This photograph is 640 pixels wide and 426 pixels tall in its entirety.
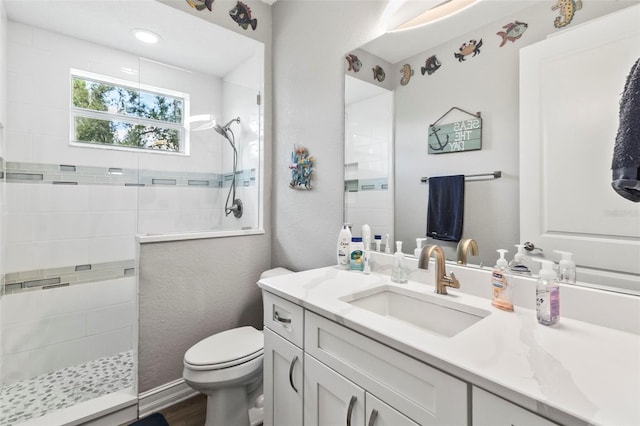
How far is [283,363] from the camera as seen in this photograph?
45.5 inches

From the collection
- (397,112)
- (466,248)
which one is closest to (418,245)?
(466,248)

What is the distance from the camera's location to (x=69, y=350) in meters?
2.16

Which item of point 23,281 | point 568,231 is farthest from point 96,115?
point 568,231

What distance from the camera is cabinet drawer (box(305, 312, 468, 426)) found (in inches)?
25.5

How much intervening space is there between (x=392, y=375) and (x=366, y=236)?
844 millimetres

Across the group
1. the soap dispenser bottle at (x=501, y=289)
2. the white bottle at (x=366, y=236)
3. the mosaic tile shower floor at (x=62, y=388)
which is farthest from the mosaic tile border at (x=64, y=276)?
the soap dispenser bottle at (x=501, y=289)

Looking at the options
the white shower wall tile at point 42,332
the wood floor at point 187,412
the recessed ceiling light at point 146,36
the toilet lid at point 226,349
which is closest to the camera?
the toilet lid at point 226,349

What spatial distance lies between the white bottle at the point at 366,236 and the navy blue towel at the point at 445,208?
0.33 meters

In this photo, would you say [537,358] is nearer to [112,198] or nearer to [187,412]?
[187,412]

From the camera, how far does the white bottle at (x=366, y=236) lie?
1538 mm

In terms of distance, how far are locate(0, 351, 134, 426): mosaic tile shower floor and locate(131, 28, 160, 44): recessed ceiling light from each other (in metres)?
2.42

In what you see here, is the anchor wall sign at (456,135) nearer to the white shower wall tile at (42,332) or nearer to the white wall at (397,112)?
the white wall at (397,112)

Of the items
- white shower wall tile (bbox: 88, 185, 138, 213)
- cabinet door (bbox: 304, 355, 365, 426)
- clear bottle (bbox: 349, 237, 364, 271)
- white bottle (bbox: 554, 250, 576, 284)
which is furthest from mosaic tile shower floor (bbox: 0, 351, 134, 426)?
white bottle (bbox: 554, 250, 576, 284)

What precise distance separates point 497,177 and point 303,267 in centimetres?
129
